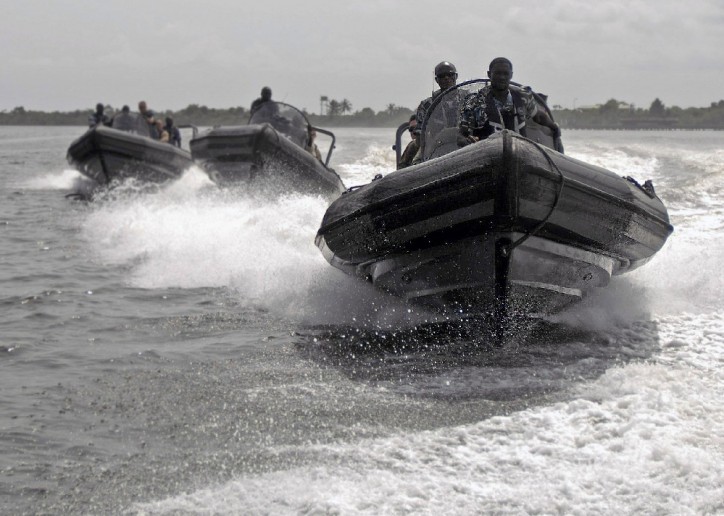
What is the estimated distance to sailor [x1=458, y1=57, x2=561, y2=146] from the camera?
6559 millimetres

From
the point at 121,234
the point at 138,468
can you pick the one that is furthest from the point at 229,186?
the point at 138,468

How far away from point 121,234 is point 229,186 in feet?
7.70

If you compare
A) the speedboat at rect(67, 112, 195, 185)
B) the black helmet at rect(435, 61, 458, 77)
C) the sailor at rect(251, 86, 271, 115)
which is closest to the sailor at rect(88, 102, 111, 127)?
the speedboat at rect(67, 112, 195, 185)

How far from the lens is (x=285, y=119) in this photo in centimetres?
1433

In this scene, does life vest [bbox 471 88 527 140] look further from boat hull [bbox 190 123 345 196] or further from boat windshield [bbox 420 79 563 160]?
boat hull [bbox 190 123 345 196]

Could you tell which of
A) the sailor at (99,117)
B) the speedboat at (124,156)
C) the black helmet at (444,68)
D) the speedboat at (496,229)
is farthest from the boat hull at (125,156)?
the speedboat at (496,229)

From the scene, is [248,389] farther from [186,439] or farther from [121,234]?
[121,234]

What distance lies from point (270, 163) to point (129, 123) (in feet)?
18.9

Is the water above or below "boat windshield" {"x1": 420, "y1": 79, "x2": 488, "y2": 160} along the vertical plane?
below

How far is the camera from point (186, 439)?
4.30 m

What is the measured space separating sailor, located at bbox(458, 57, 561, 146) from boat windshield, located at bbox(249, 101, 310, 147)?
7719 millimetres

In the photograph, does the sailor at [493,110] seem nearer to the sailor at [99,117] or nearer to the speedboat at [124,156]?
the speedboat at [124,156]

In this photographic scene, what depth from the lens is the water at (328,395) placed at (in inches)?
144

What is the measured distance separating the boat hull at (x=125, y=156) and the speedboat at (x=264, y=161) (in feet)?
10.1
